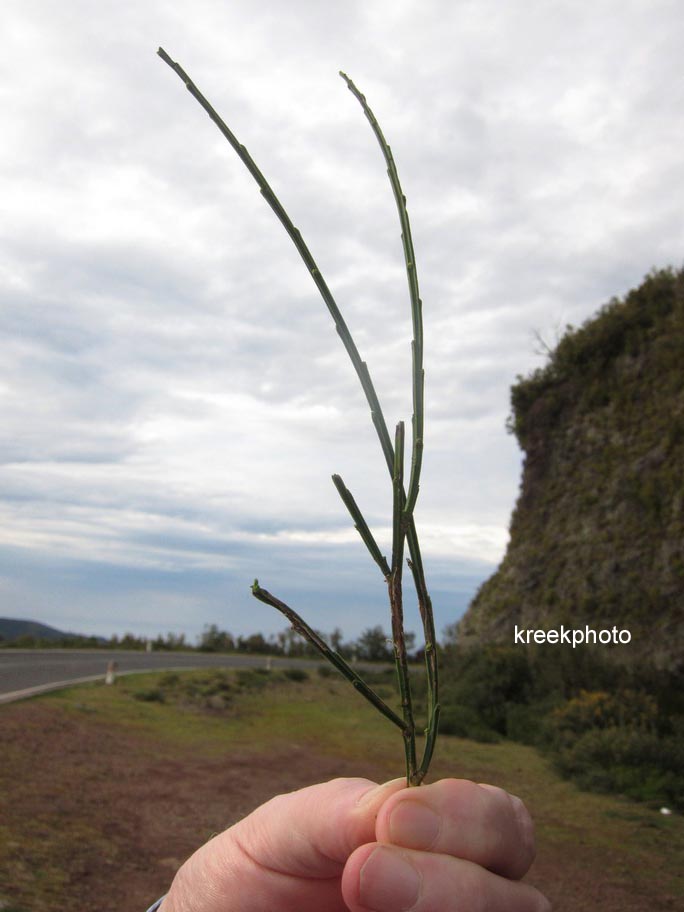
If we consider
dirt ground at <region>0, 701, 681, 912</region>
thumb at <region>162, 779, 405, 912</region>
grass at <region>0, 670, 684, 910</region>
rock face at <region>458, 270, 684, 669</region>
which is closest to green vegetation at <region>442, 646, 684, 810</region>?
grass at <region>0, 670, 684, 910</region>

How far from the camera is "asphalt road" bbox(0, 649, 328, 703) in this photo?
46.9 feet

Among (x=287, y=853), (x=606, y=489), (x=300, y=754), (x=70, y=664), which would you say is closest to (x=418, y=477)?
(x=287, y=853)

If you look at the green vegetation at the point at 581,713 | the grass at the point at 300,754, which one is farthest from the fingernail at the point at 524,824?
the green vegetation at the point at 581,713

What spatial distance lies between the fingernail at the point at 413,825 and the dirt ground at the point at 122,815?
177 inches

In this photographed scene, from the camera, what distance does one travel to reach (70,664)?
19266 millimetres

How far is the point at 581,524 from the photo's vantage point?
61.3 ft

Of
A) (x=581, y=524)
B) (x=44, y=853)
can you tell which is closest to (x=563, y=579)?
(x=581, y=524)

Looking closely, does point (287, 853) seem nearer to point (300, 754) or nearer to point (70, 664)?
point (300, 754)

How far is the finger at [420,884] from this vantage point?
100cm

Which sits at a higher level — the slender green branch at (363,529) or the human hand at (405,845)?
the slender green branch at (363,529)

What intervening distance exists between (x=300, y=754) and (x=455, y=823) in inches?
409

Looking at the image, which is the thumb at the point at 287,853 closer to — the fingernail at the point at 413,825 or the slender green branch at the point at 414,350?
the fingernail at the point at 413,825

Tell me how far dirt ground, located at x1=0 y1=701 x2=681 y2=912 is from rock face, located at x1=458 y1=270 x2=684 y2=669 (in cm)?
836

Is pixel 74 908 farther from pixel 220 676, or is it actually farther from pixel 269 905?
pixel 220 676
